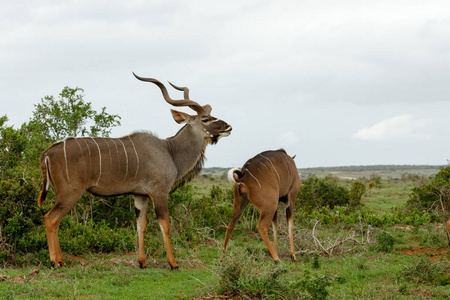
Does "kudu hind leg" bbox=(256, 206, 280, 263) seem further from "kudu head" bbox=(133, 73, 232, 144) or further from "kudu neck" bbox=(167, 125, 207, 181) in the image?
"kudu head" bbox=(133, 73, 232, 144)

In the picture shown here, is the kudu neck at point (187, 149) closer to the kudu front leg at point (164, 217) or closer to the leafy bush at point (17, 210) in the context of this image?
the kudu front leg at point (164, 217)

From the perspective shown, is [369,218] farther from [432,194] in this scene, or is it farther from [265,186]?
[265,186]

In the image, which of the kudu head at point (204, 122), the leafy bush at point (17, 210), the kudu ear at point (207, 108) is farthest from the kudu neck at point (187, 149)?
the leafy bush at point (17, 210)

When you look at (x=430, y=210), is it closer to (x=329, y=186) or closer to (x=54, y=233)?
(x=329, y=186)

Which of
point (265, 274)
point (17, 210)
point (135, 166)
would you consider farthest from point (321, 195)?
point (265, 274)

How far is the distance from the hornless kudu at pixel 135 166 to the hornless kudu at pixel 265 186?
958 millimetres

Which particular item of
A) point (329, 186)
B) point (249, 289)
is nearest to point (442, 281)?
point (249, 289)

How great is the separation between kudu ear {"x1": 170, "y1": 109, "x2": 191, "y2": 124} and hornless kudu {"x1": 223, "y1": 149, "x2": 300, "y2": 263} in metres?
1.43

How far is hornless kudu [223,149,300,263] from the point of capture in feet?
26.7

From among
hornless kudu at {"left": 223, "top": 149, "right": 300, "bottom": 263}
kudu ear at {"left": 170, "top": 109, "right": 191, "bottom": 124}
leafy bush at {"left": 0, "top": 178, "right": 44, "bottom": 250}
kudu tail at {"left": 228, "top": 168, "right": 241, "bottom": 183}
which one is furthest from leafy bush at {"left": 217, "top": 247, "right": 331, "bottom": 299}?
leafy bush at {"left": 0, "top": 178, "right": 44, "bottom": 250}

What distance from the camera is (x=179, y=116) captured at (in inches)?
356

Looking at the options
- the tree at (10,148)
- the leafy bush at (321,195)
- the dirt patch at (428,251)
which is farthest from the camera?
the leafy bush at (321,195)

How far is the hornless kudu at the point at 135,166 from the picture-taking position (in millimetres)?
7520

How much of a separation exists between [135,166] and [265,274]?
3.31m
